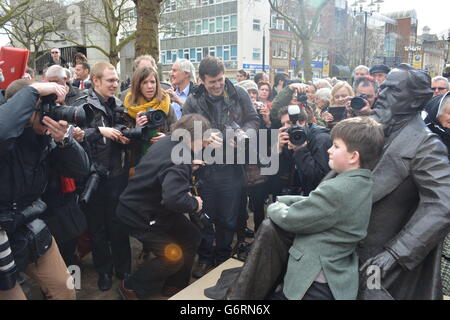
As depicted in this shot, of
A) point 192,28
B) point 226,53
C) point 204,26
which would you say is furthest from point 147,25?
point 204,26

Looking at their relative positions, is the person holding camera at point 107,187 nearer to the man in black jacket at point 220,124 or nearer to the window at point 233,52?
the man in black jacket at point 220,124

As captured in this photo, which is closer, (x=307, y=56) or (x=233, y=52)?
(x=307, y=56)

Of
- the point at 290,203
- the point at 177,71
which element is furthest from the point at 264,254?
the point at 177,71

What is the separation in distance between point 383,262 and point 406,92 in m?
1.12

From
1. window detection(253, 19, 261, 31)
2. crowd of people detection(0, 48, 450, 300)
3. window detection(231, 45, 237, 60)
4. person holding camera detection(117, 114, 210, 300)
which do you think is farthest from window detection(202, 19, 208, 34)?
person holding camera detection(117, 114, 210, 300)

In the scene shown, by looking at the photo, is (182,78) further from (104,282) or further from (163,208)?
(104,282)

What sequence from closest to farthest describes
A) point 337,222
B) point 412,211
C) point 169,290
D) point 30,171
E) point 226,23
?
point 337,222, point 412,211, point 30,171, point 169,290, point 226,23

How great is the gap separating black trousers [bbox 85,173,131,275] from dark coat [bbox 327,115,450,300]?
238 centimetres

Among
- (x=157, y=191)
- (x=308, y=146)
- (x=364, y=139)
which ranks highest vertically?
(x=364, y=139)

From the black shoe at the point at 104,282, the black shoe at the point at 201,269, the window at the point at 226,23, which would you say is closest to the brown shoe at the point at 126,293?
the black shoe at the point at 104,282

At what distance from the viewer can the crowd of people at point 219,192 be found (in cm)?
201

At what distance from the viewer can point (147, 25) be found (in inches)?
285

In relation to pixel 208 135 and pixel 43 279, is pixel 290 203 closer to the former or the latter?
pixel 208 135

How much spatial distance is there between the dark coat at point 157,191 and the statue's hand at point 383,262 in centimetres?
141
